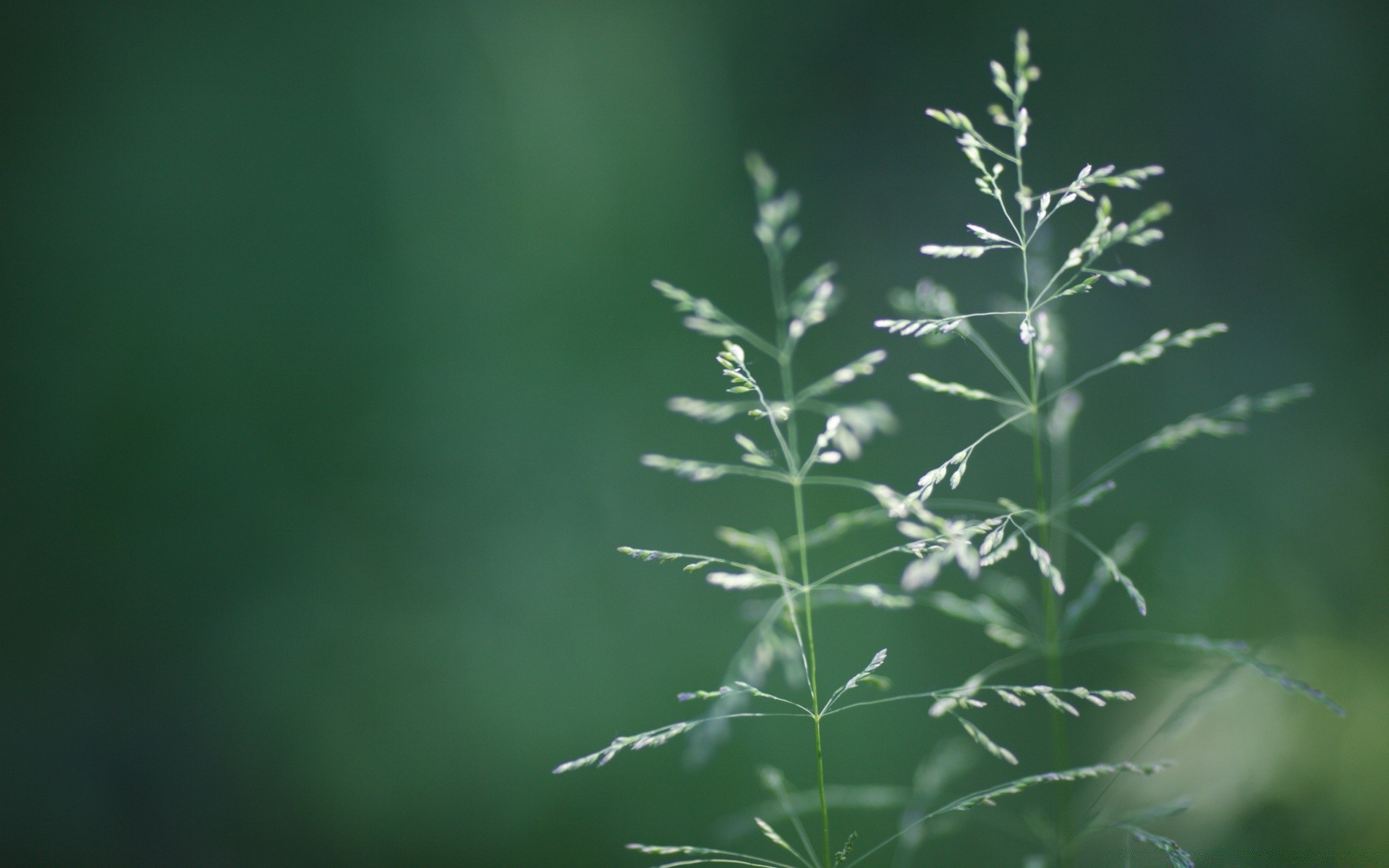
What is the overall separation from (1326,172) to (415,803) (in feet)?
8.05

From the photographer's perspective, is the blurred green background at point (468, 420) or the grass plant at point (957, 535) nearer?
the grass plant at point (957, 535)

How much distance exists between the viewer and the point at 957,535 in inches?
22.0

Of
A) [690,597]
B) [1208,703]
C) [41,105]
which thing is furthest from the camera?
[690,597]

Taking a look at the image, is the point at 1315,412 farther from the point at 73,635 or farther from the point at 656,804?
the point at 73,635

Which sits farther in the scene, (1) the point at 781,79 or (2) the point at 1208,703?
(1) the point at 781,79

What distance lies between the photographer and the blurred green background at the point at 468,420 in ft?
5.33

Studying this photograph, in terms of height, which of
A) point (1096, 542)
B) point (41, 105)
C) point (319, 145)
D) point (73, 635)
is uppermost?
point (41, 105)

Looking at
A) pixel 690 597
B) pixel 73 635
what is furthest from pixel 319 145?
pixel 690 597

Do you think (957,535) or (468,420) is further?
(468,420)

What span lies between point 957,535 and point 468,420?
139cm

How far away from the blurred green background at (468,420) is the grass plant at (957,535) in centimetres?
11

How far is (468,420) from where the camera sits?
1.74 meters

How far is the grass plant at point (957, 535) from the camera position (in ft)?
1.85

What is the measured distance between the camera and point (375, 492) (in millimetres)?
1707
